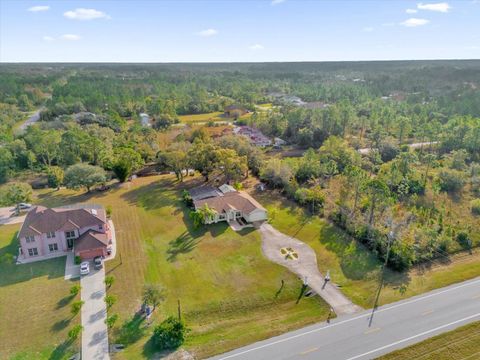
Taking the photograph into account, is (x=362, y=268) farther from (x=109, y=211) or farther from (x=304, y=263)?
(x=109, y=211)

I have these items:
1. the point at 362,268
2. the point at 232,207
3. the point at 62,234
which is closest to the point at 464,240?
the point at 362,268

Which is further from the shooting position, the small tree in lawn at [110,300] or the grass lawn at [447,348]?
the small tree in lawn at [110,300]

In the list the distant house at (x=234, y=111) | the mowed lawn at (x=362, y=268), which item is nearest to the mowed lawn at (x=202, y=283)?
the mowed lawn at (x=362, y=268)

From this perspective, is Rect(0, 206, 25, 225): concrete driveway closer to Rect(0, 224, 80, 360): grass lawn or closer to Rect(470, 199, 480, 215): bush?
Rect(0, 224, 80, 360): grass lawn

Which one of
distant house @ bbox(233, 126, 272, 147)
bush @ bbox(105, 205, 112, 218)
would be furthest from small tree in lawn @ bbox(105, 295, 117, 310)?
distant house @ bbox(233, 126, 272, 147)

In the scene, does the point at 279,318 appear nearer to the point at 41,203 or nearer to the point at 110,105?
the point at 41,203

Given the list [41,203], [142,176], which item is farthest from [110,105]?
[41,203]

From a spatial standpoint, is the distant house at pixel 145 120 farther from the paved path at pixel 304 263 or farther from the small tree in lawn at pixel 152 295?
the small tree in lawn at pixel 152 295
